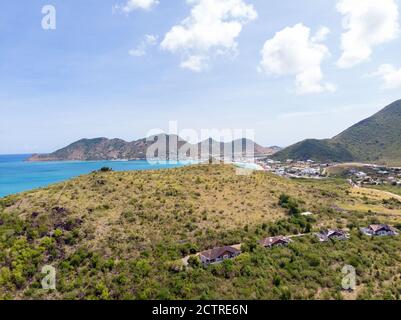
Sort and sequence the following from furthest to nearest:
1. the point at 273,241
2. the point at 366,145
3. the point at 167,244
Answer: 1. the point at 366,145
2. the point at 273,241
3. the point at 167,244

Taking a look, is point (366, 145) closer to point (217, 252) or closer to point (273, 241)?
point (273, 241)

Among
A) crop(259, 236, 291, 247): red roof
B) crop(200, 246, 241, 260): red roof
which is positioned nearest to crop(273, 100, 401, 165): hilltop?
crop(259, 236, 291, 247): red roof

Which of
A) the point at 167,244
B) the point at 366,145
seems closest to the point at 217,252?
the point at 167,244

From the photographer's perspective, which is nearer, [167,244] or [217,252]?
[217,252]

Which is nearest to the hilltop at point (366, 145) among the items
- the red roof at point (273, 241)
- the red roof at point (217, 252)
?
the red roof at point (273, 241)

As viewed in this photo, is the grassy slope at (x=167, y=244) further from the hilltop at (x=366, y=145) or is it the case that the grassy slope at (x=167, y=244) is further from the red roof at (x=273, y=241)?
the hilltop at (x=366, y=145)

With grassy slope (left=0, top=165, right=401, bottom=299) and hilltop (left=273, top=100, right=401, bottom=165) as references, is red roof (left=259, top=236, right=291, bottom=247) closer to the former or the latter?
grassy slope (left=0, top=165, right=401, bottom=299)

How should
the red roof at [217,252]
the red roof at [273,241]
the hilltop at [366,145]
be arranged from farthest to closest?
the hilltop at [366,145], the red roof at [273,241], the red roof at [217,252]
